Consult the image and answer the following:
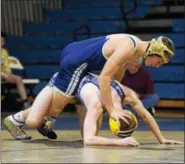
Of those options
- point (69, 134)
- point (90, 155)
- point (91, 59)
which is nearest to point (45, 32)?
point (69, 134)

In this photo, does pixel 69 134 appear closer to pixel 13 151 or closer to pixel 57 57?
pixel 13 151

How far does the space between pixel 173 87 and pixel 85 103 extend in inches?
201

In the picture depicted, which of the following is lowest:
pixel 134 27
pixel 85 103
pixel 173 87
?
pixel 173 87

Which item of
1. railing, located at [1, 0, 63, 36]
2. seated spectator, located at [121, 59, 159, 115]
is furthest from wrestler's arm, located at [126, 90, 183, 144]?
railing, located at [1, 0, 63, 36]

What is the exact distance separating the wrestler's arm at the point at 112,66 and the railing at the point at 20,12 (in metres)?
6.89

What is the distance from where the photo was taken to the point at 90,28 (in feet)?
33.7

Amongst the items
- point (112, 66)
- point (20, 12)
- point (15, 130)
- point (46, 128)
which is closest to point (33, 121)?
point (46, 128)

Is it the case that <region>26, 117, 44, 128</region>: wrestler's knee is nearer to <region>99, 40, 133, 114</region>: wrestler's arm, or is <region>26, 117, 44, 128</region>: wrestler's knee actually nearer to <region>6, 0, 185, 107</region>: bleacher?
<region>99, 40, 133, 114</region>: wrestler's arm

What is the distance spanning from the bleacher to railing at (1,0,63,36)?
14 cm

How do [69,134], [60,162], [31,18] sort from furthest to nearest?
[31,18] → [69,134] → [60,162]

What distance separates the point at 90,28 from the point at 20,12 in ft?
5.11

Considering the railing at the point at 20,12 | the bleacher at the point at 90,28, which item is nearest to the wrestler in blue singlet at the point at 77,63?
the bleacher at the point at 90,28

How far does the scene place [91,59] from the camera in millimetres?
4422

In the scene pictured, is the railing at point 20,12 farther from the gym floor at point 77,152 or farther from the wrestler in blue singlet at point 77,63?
the wrestler in blue singlet at point 77,63
